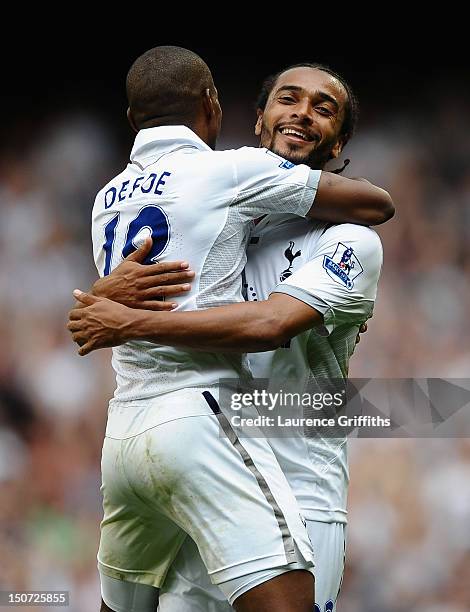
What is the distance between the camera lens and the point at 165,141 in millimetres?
2709

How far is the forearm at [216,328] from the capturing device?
246cm

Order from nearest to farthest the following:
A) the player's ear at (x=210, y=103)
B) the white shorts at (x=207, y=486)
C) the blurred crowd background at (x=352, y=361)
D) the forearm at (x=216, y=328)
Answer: the white shorts at (x=207, y=486)
the forearm at (x=216, y=328)
the player's ear at (x=210, y=103)
the blurred crowd background at (x=352, y=361)

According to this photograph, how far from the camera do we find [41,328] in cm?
585

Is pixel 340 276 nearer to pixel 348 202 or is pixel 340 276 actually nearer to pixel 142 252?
pixel 348 202

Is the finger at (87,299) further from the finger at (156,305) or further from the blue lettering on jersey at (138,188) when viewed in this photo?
the blue lettering on jersey at (138,188)

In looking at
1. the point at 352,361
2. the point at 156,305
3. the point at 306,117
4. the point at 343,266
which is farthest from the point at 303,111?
the point at 352,361

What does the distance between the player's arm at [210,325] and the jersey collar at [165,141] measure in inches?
16.8

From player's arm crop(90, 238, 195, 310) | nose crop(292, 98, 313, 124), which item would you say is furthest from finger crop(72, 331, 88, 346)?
nose crop(292, 98, 313, 124)

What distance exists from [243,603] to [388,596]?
10.4 feet

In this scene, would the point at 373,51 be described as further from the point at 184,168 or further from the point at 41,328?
the point at 184,168

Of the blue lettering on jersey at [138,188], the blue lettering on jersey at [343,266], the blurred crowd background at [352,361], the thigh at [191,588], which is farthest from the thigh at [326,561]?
the blurred crowd background at [352,361]

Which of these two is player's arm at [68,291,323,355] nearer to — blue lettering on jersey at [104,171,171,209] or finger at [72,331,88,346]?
finger at [72,331,88,346]

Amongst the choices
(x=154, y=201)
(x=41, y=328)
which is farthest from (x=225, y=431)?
(x=41, y=328)

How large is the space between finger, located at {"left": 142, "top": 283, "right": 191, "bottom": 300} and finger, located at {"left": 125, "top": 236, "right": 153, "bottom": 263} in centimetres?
10
